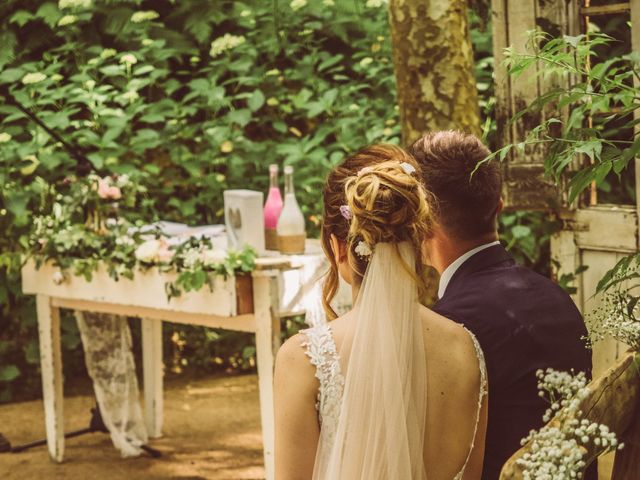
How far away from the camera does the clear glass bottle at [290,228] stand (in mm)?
3756

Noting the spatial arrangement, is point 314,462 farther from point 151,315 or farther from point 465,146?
point 151,315

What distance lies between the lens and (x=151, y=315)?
12.9 feet

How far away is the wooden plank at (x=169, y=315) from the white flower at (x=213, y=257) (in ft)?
0.69

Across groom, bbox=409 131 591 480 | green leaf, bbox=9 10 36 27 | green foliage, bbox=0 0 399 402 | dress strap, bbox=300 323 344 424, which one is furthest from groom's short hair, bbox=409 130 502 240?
green leaf, bbox=9 10 36 27

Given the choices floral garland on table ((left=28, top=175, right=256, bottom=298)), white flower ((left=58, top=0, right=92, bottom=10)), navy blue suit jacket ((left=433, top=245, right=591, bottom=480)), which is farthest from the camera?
white flower ((left=58, top=0, right=92, bottom=10))

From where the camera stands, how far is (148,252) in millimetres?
3830

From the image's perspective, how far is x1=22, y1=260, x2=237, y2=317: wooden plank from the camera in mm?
3527

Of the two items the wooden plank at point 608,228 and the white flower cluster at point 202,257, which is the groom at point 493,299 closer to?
the white flower cluster at point 202,257

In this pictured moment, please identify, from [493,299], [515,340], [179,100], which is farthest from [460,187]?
[179,100]

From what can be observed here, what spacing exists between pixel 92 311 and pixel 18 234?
1.58 metres

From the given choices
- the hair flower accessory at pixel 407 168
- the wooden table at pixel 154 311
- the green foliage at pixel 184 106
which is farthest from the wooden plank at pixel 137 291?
the hair flower accessory at pixel 407 168

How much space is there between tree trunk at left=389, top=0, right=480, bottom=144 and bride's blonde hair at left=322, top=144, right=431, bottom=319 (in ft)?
6.71

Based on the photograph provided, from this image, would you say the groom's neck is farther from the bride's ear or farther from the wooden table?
the wooden table

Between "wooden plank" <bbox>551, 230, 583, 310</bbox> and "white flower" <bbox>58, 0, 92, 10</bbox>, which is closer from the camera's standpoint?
"wooden plank" <bbox>551, 230, 583, 310</bbox>
